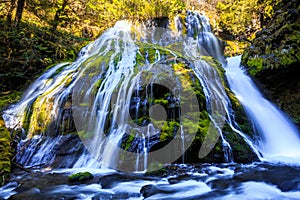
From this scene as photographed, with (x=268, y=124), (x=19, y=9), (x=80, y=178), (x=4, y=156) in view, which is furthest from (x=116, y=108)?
(x=19, y=9)

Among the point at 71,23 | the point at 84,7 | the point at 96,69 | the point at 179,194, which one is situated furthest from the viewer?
the point at 71,23

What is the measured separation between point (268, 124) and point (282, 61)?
2537 millimetres

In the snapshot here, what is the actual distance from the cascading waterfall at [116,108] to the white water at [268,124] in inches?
1.4

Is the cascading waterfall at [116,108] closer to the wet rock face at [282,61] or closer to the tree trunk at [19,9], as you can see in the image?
the wet rock face at [282,61]

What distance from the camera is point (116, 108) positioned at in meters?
6.30

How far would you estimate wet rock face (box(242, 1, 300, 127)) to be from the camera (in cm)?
834

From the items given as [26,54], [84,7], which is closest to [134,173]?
[26,54]

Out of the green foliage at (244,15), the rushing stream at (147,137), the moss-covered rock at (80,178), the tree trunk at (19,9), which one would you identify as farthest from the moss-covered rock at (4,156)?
the green foliage at (244,15)

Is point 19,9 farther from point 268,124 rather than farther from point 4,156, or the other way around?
point 268,124

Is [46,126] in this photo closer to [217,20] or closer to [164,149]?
[164,149]

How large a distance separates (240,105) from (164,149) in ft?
11.0

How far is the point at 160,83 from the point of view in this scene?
644 centimetres

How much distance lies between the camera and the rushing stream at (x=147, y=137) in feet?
13.6

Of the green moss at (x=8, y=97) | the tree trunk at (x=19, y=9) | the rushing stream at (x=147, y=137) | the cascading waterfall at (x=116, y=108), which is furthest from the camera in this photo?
the tree trunk at (x=19, y=9)
